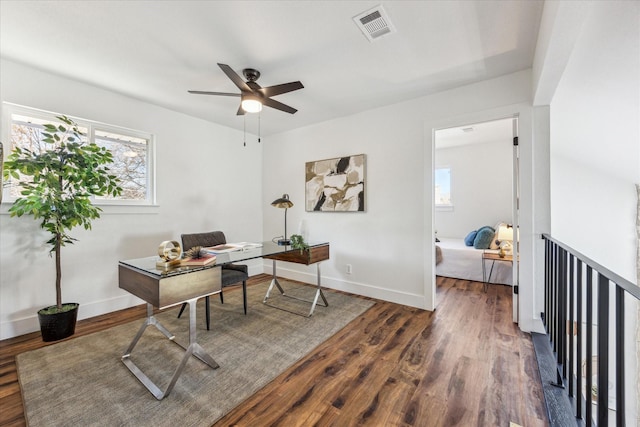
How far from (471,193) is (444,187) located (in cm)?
59

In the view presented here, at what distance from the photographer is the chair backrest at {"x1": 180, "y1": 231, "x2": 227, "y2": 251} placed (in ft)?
9.50

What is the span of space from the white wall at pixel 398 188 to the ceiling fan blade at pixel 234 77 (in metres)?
1.76

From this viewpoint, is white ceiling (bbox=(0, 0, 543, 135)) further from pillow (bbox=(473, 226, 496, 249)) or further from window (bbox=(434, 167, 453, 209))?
window (bbox=(434, 167, 453, 209))

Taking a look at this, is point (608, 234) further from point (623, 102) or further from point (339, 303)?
point (339, 303)

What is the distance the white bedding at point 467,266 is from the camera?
3873 millimetres

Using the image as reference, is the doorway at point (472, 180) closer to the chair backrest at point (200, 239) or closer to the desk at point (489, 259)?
the desk at point (489, 259)

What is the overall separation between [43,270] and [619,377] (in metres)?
4.11

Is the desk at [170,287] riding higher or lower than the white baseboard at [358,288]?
higher

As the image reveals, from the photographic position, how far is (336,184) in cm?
377

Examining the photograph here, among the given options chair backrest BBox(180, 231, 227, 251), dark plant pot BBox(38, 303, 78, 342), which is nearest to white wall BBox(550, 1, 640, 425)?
chair backrest BBox(180, 231, 227, 251)

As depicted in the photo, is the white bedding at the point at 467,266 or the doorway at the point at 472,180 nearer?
the white bedding at the point at 467,266

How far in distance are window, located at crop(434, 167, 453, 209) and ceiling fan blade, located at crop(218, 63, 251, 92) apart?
518 cm

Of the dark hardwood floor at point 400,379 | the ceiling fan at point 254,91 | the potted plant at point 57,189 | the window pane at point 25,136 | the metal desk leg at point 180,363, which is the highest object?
the ceiling fan at point 254,91

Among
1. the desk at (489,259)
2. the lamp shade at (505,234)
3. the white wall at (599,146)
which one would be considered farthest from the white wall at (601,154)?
the lamp shade at (505,234)
